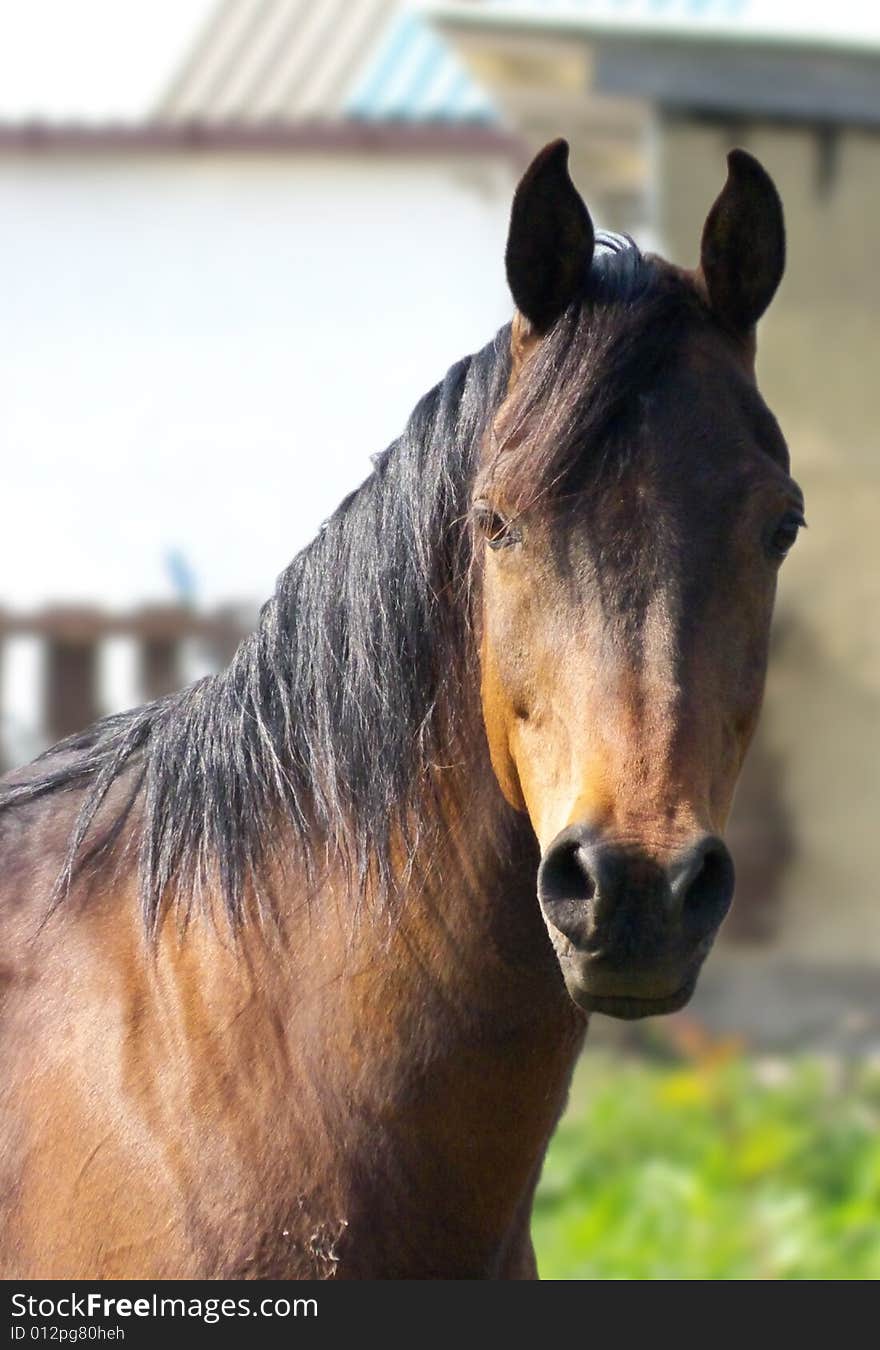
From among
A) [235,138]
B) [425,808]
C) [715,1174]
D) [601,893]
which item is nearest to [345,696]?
[425,808]

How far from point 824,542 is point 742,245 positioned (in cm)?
414

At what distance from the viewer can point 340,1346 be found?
2215 millimetres

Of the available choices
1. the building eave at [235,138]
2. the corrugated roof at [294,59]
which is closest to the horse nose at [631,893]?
the building eave at [235,138]

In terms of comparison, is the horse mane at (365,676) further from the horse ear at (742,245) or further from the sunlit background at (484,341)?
the sunlit background at (484,341)

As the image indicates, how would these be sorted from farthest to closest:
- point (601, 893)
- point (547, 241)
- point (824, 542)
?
point (824, 542)
point (547, 241)
point (601, 893)

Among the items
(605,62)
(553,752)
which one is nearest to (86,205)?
(605,62)

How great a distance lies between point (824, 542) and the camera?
6402 millimetres

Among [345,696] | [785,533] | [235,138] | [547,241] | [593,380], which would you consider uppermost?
[235,138]

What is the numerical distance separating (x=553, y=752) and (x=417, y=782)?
288mm

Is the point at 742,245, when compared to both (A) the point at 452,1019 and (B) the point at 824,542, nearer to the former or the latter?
(A) the point at 452,1019

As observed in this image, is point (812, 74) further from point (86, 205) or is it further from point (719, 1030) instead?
point (86, 205)

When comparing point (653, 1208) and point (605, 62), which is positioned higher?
point (605, 62)

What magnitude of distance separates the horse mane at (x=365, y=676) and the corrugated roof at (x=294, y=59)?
24.3 feet

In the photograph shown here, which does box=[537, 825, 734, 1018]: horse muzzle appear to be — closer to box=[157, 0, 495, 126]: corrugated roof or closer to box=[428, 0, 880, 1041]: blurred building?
box=[428, 0, 880, 1041]: blurred building
